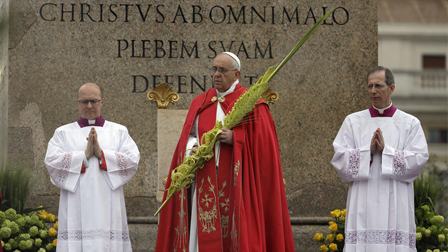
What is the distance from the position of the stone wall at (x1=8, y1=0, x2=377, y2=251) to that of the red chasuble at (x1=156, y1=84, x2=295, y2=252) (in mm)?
2457

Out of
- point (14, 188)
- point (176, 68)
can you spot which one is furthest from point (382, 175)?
point (14, 188)

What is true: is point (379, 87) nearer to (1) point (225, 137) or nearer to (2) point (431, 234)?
(1) point (225, 137)

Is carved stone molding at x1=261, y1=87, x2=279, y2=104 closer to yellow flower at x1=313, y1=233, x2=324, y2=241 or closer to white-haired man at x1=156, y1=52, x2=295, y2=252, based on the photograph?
white-haired man at x1=156, y1=52, x2=295, y2=252

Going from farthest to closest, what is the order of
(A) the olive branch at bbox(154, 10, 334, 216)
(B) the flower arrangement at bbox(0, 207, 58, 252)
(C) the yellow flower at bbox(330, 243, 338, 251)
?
(C) the yellow flower at bbox(330, 243, 338, 251)
(B) the flower arrangement at bbox(0, 207, 58, 252)
(A) the olive branch at bbox(154, 10, 334, 216)

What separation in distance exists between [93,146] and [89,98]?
46 centimetres

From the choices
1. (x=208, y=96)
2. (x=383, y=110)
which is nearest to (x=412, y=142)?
(x=383, y=110)

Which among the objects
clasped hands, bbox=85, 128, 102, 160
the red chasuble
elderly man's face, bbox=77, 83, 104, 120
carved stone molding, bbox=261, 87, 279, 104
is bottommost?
the red chasuble

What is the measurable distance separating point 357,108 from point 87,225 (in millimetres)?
3872

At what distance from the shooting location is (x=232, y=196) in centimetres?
614

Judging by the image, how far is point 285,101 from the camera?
895 centimetres

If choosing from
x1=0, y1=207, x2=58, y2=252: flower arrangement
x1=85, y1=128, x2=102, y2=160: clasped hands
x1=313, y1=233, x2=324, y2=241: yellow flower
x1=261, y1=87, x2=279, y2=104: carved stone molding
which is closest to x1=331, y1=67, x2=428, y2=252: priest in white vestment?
x1=313, y1=233, x2=324, y2=241: yellow flower

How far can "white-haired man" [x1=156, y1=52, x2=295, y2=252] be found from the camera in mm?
6051

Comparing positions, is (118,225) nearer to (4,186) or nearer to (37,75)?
(4,186)

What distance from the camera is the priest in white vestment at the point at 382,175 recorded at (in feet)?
21.7
